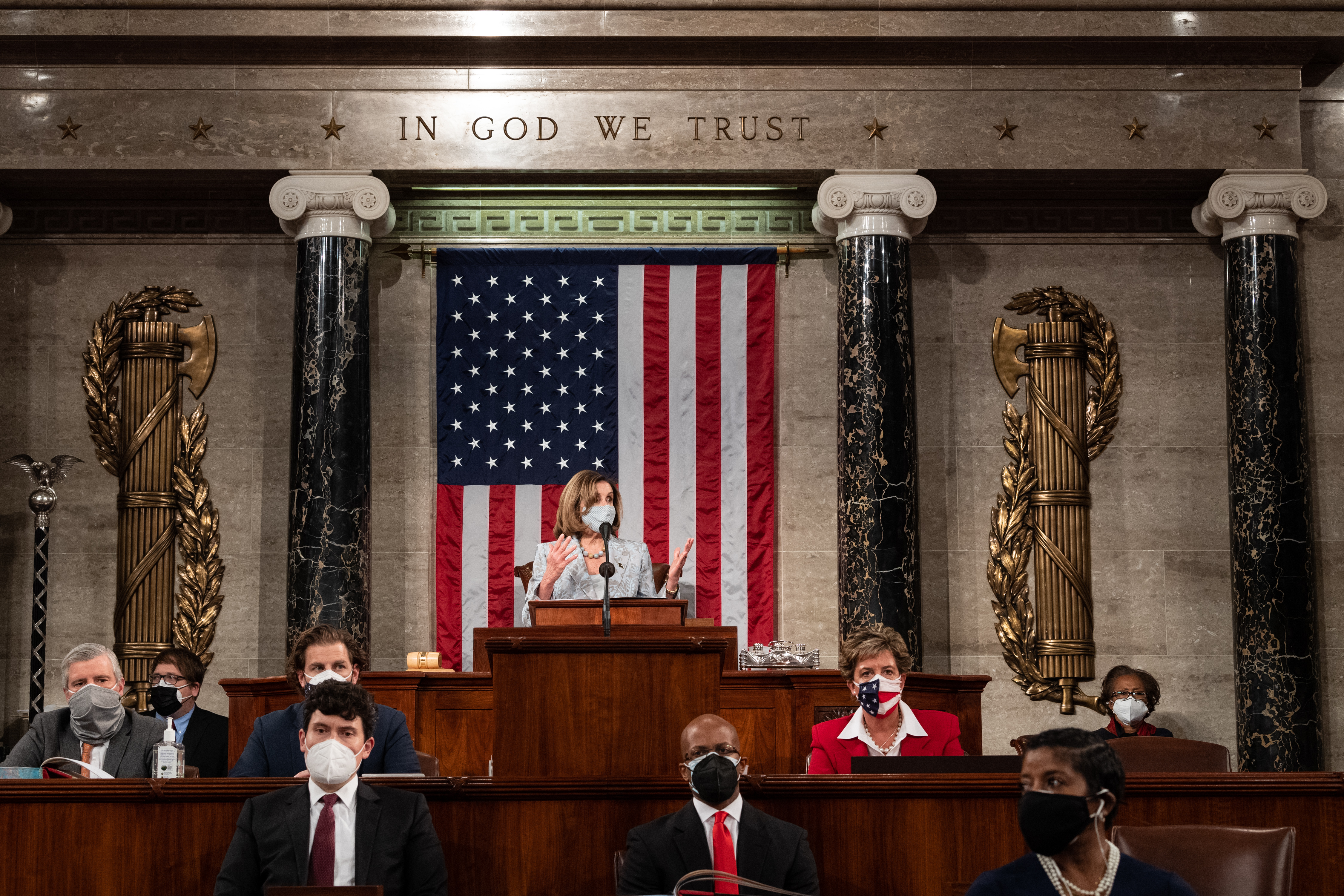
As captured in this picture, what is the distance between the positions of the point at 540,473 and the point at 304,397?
6.17 feet

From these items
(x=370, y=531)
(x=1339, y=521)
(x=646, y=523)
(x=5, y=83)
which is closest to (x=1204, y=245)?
(x=1339, y=521)

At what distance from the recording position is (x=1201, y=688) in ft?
35.6

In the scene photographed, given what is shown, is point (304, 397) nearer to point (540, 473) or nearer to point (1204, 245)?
point (540, 473)

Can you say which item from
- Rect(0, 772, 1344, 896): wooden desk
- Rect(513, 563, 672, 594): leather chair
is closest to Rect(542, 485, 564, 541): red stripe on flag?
Rect(513, 563, 672, 594): leather chair

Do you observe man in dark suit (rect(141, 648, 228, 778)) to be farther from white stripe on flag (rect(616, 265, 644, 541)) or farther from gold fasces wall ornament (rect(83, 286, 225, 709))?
white stripe on flag (rect(616, 265, 644, 541))

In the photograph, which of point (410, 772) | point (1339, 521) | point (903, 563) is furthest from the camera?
point (1339, 521)

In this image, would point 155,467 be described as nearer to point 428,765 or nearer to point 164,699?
point 164,699

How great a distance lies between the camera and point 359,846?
440 cm

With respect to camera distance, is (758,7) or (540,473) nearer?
(758,7)

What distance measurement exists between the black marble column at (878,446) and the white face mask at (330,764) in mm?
5959

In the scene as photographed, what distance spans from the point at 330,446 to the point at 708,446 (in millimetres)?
2855

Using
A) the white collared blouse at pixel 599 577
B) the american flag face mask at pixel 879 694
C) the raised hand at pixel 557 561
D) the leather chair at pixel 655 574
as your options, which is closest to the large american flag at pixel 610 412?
the leather chair at pixel 655 574

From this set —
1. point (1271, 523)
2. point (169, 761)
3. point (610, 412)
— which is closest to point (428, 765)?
point (169, 761)

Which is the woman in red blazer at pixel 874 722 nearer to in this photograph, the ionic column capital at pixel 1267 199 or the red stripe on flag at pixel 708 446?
the red stripe on flag at pixel 708 446
